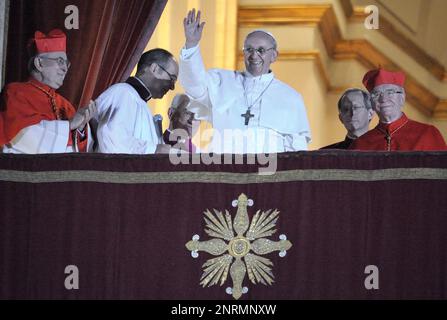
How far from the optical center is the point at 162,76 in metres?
8.78

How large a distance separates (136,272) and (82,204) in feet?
1.73

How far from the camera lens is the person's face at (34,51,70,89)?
864cm

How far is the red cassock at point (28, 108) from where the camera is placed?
8.40 metres

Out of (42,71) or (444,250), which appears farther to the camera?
(42,71)

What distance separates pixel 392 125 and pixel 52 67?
2258 millimetres

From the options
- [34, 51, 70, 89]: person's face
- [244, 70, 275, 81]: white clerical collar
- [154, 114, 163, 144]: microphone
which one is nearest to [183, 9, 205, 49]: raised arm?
[244, 70, 275, 81]: white clerical collar

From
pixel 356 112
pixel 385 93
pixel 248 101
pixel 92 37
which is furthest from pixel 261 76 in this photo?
pixel 92 37

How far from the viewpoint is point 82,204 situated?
7875 millimetres

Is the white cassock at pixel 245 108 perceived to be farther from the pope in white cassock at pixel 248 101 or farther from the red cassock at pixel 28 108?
the red cassock at pixel 28 108

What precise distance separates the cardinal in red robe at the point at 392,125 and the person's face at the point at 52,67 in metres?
2.02
